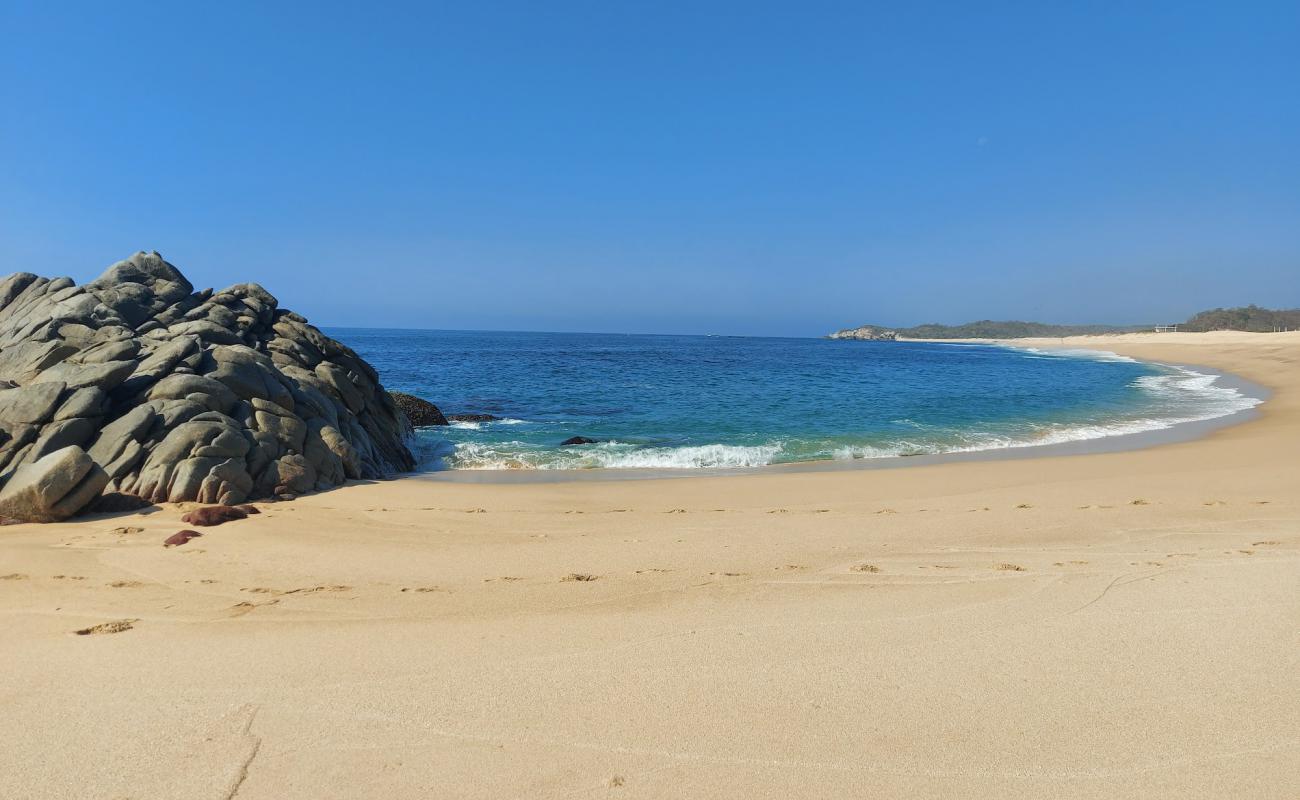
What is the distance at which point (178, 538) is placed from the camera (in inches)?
317

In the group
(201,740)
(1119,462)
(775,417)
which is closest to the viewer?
(201,740)

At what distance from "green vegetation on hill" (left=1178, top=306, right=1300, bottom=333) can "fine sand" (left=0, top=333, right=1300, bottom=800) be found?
387 feet

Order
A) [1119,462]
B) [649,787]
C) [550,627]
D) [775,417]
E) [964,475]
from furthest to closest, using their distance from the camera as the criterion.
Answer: [775,417] < [1119,462] < [964,475] < [550,627] < [649,787]

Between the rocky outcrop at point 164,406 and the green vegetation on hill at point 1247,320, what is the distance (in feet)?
393

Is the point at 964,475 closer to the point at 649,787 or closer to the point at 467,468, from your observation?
the point at 467,468

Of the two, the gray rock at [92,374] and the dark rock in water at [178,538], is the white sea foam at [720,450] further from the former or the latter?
the dark rock in water at [178,538]

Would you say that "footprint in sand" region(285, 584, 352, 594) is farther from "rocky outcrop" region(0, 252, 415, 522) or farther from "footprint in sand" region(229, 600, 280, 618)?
"rocky outcrop" region(0, 252, 415, 522)

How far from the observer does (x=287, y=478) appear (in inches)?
439

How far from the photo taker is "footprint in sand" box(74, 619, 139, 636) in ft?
17.4

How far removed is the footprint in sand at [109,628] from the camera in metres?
5.30

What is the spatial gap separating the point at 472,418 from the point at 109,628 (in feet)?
57.7

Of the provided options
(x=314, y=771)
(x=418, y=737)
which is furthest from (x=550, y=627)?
(x=314, y=771)

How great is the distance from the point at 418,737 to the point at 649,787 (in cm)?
132

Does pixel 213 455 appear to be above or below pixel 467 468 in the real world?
above
